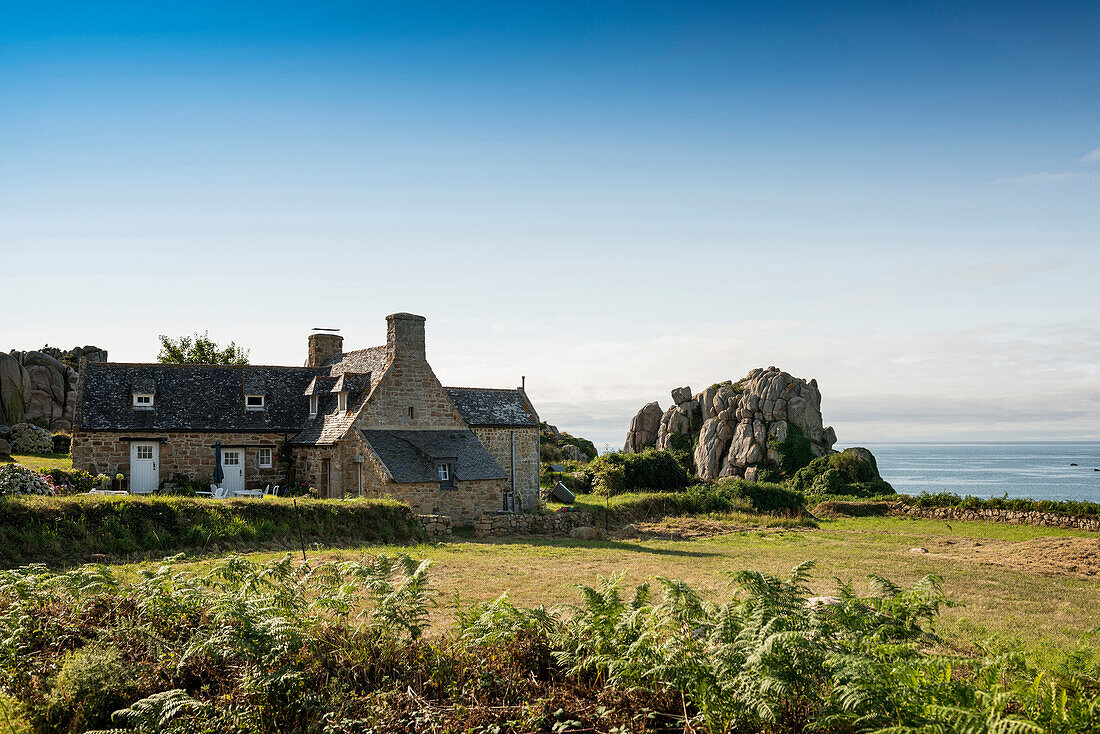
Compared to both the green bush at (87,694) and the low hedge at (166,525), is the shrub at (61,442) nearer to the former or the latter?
the low hedge at (166,525)

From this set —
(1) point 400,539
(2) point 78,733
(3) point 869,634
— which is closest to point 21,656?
(2) point 78,733

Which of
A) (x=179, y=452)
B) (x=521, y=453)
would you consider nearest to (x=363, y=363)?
(x=179, y=452)

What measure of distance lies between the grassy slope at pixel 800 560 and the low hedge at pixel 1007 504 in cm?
379

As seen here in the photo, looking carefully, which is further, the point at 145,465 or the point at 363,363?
the point at 363,363

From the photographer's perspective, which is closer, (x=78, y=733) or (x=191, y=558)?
(x=78, y=733)

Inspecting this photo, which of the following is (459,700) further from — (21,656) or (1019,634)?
(1019,634)

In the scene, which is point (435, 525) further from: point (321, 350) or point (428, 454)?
point (321, 350)

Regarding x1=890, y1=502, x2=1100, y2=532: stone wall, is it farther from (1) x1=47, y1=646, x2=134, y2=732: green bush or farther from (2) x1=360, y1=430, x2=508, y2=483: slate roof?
(1) x1=47, y1=646, x2=134, y2=732: green bush

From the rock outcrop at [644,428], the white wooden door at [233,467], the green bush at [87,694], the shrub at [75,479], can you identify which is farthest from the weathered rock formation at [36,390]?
the green bush at [87,694]

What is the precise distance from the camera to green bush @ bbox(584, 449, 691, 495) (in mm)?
38906

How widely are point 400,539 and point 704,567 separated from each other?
9445 millimetres

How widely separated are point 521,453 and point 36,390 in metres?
35.0

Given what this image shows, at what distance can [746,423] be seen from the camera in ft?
176

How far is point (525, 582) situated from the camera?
579 inches
